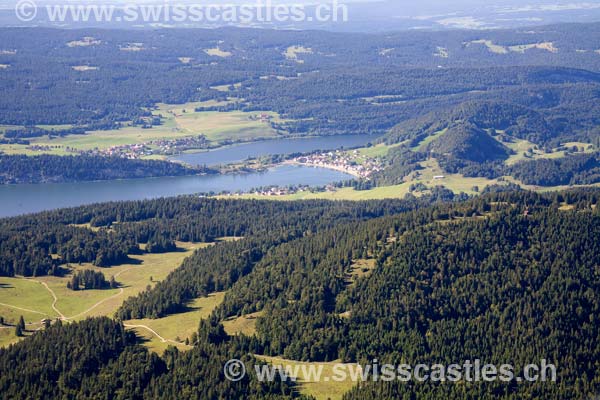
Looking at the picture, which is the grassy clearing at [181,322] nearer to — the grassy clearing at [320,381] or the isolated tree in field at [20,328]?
the isolated tree in field at [20,328]

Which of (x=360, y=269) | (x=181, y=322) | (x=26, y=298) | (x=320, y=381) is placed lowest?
(x=26, y=298)

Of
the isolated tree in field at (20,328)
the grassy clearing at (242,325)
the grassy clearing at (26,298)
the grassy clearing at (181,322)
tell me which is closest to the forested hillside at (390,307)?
the grassy clearing at (242,325)

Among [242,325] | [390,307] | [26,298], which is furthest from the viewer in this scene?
[26,298]

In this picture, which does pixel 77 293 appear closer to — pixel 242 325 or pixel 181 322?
pixel 181 322

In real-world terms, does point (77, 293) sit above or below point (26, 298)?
below

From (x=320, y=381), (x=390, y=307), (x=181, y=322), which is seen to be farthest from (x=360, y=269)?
(x=320, y=381)

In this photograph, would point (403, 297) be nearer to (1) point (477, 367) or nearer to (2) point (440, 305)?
(2) point (440, 305)

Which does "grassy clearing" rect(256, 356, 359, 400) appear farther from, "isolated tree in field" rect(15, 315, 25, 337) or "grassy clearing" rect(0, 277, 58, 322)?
A: "grassy clearing" rect(0, 277, 58, 322)
